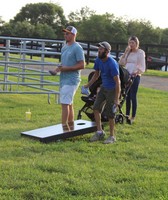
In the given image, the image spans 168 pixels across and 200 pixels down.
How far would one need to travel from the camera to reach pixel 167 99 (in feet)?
43.4

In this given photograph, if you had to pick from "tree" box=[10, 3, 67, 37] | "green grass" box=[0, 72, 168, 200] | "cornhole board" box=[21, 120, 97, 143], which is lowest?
"green grass" box=[0, 72, 168, 200]

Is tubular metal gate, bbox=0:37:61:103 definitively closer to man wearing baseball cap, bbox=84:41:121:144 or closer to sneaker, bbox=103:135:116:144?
man wearing baseball cap, bbox=84:41:121:144

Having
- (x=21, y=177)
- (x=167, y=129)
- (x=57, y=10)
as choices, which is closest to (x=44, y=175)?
(x=21, y=177)

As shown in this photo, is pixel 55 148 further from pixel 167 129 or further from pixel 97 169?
pixel 167 129

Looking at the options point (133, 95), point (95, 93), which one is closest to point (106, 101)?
point (95, 93)

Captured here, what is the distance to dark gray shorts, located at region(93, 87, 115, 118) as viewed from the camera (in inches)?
287

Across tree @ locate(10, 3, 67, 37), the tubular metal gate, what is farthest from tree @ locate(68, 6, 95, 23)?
the tubular metal gate

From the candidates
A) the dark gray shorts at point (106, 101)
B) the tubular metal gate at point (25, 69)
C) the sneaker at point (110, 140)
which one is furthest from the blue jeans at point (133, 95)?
the tubular metal gate at point (25, 69)

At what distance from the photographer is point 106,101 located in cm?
739

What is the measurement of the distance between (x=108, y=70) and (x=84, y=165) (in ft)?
6.55

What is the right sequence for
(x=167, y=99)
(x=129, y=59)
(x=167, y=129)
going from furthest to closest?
1. (x=167, y=99)
2. (x=129, y=59)
3. (x=167, y=129)

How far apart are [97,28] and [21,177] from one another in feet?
187

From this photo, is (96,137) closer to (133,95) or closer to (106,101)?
(106,101)

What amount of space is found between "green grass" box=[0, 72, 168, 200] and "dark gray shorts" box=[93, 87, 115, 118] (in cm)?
49
